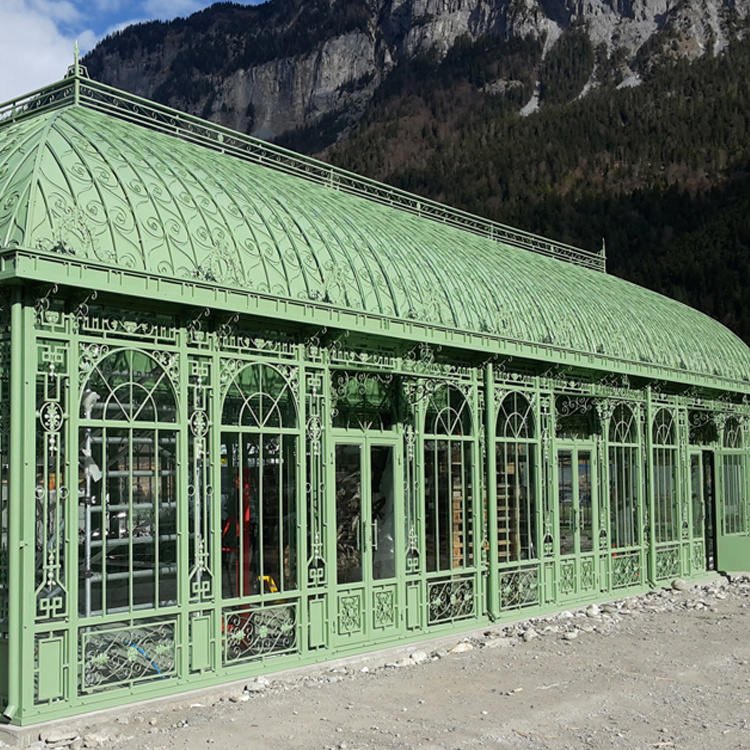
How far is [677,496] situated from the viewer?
60.1 feet

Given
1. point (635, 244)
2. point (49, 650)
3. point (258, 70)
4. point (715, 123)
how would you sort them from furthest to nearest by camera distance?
point (258, 70), point (715, 123), point (635, 244), point (49, 650)

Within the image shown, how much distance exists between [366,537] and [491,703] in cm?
251

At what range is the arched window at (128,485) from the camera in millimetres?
8883

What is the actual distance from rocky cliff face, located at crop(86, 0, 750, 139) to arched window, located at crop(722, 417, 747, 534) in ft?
243

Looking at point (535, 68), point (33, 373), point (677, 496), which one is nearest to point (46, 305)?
point (33, 373)

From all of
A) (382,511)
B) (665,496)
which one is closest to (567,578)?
(665,496)

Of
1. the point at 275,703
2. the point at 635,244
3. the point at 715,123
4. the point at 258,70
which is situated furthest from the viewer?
the point at 258,70

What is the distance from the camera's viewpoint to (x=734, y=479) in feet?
67.3

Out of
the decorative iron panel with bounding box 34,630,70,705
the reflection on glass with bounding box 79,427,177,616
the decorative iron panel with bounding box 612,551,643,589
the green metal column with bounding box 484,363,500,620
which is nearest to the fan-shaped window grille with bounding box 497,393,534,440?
the green metal column with bounding box 484,363,500,620

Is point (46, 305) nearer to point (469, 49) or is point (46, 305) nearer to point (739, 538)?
point (739, 538)

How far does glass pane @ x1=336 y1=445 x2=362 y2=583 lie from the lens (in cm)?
1135

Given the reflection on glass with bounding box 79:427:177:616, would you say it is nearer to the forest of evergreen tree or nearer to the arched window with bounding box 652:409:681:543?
the arched window with bounding box 652:409:681:543

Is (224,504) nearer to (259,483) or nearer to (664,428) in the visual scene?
(259,483)

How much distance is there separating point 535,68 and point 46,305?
94567 millimetres
